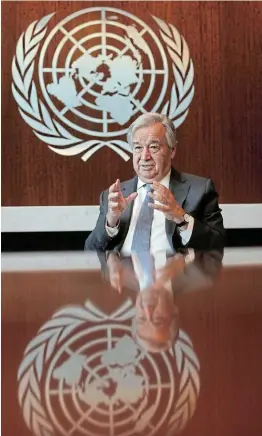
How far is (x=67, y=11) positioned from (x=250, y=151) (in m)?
1.31

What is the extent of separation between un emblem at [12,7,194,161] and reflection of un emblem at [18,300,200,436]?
2979 millimetres

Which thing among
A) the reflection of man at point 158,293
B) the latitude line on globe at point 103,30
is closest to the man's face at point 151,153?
the reflection of man at point 158,293

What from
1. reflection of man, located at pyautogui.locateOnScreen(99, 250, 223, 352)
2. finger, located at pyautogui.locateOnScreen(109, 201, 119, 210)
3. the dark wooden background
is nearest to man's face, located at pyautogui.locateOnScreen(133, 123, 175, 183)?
finger, located at pyautogui.locateOnScreen(109, 201, 119, 210)

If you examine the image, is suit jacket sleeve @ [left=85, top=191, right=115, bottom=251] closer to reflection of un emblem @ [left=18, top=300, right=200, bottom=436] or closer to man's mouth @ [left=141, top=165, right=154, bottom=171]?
man's mouth @ [left=141, top=165, right=154, bottom=171]

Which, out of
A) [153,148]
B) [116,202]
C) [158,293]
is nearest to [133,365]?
[158,293]

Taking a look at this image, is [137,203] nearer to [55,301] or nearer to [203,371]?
[55,301]

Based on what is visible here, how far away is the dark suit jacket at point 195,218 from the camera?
6.07ft

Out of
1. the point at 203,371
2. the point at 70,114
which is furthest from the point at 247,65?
the point at 203,371

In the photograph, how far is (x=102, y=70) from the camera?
10.9 feet

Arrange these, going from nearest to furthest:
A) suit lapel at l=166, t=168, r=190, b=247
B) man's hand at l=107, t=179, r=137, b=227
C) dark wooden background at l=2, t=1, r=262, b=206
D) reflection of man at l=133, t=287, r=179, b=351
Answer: reflection of man at l=133, t=287, r=179, b=351
man's hand at l=107, t=179, r=137, b=227
suit lapel at l=166, t=168, r=190, b=247
dark wooden background at l=2, t=1, r=262, b=206

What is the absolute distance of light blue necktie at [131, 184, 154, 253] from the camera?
1.86 metres

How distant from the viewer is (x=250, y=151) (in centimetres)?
339

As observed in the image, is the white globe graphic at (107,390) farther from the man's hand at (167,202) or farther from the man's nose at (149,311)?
the man's hand at (167,202)

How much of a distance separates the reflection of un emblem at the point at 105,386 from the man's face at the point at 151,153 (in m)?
1.70
